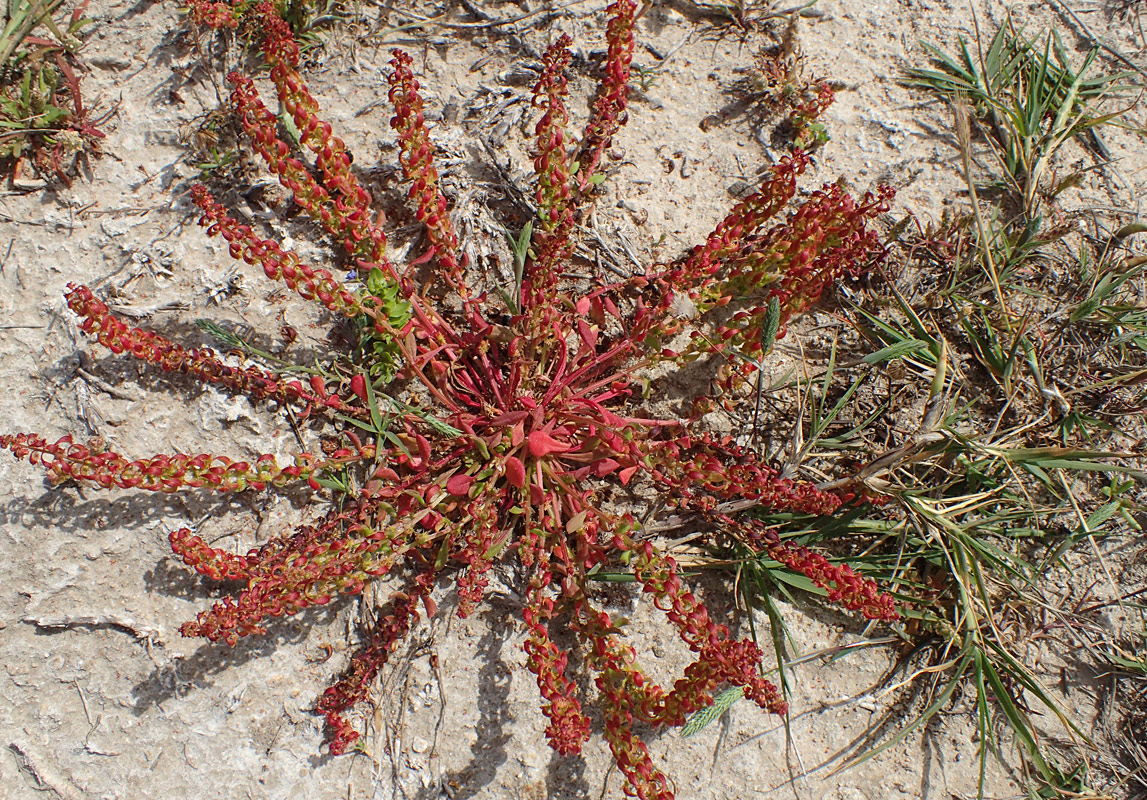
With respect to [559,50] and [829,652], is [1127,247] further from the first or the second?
[559,50]

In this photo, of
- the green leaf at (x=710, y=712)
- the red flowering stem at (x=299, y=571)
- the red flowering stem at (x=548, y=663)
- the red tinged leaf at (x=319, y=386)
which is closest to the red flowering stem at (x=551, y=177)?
the red tinged leaf at (x=319, y=386)

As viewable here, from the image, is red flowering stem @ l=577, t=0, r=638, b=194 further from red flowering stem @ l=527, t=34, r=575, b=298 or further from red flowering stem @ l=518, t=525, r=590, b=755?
red flowering stem @ l=518, t=525, r=590, b=755

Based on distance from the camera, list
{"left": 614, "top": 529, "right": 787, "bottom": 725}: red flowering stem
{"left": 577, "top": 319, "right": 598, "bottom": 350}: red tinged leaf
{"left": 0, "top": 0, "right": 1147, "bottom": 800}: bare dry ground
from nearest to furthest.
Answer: {"left": 614, "top": 529, "right": 787, "bottom": 725}: red flowering stem, {"left": 0, "top": 0, "right": 1147, "bottom": 800}: bare dry ground, {"left": 577, "top": 319, "right": 598, "bottom": 350}: red tinged leaf

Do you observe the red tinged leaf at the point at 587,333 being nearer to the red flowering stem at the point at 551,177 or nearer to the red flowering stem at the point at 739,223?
the red flowering stem at the point at 551,177

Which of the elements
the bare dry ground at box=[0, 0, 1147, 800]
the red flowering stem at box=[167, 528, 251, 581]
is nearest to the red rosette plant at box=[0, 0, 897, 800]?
the red flowering stem at box=[167, 528, 251, 581]

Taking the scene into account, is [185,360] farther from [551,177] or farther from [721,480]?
[721,480]

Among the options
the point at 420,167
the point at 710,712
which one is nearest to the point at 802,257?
the point at 420,167

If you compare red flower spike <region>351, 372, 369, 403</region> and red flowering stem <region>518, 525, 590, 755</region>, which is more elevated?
red flower spike <region>351, 372, 369, 403</region>
